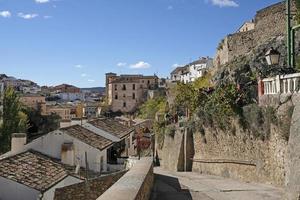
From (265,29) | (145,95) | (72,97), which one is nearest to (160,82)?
(145,95)

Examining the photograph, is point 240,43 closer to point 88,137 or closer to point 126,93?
point 88,137

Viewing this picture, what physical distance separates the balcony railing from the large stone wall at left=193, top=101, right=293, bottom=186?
47 cm

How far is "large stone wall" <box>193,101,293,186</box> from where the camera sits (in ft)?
44.3

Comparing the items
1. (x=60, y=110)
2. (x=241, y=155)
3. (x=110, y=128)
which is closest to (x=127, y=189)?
(x=241, y=155)

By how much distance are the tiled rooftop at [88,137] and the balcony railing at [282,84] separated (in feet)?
41.9

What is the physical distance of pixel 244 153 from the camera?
17.0 m

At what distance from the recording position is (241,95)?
1767 centimetres

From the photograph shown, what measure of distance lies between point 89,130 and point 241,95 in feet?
46.2

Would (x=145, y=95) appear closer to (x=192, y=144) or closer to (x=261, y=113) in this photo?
(x=192, y=144)

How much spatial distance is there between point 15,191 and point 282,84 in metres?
11.1

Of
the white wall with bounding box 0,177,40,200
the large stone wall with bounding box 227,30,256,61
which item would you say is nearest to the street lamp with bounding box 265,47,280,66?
the white wall with bounding box 0,177,40,200

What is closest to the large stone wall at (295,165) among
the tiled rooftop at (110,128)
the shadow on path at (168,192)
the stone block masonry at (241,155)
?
the stone block masonry at (241,155)

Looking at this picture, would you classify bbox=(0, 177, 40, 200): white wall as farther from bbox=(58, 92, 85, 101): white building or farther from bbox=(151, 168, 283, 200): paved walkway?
bbox=(58, 92, 85, 101): white building

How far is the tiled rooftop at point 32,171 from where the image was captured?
18.0 m
